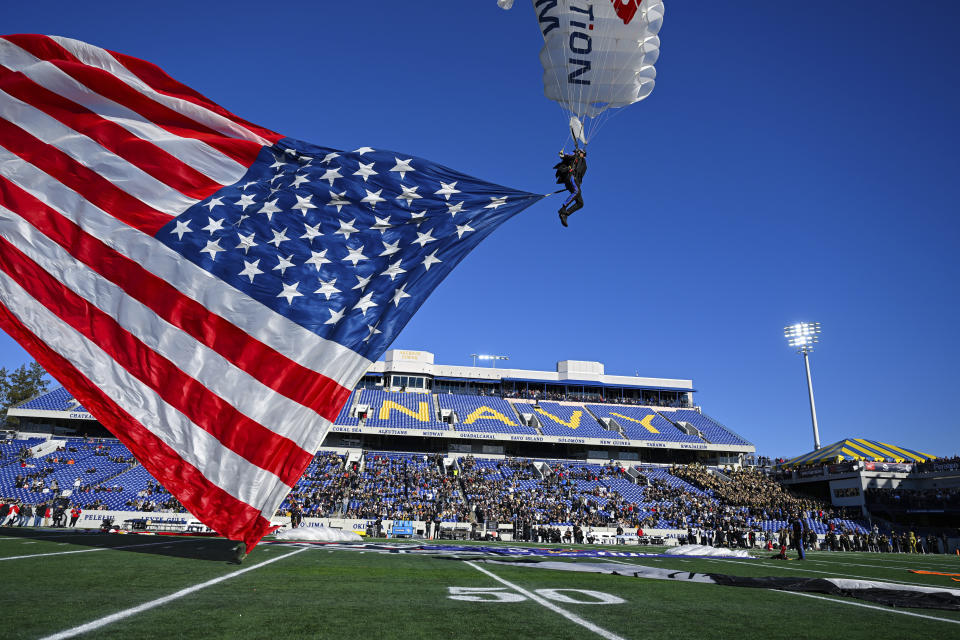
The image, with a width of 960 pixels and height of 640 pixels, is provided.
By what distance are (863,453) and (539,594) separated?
45.7 metres

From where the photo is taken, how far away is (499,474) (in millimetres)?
41750

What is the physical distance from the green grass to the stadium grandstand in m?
22.2

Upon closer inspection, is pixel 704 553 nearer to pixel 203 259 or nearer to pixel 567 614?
pixel 567 614

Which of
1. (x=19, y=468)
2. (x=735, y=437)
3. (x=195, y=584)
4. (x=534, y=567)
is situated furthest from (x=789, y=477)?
(x=19, y=468)

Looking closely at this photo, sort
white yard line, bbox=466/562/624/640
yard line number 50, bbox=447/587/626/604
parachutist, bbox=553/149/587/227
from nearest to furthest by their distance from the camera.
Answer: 1. white yard line, bbox=466/562/624/640
2. yard line number 50, bbox=447/587/626/604
3. parachutist, bbox=553/149/587/227

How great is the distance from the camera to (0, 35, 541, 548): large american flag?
22.4ft

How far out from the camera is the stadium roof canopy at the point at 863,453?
139 feet

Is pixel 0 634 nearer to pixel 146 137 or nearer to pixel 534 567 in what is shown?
pixel 146 137

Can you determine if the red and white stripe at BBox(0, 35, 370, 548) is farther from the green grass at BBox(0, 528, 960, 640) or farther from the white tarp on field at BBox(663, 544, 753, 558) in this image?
the white tarp on field at BBox(663, 544, 753, 558)

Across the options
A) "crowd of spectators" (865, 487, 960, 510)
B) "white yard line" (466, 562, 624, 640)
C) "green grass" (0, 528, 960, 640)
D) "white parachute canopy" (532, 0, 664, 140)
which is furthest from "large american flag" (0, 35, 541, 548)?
"crowd of spectators" (865, 487, 960, 510)

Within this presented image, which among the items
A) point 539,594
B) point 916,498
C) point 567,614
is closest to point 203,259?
point 539,594

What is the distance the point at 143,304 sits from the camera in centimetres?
716

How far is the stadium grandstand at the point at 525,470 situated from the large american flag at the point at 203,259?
2377 centimetres

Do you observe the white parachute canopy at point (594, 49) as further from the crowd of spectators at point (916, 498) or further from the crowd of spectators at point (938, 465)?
the crowd of spectators at point (938, 465)
